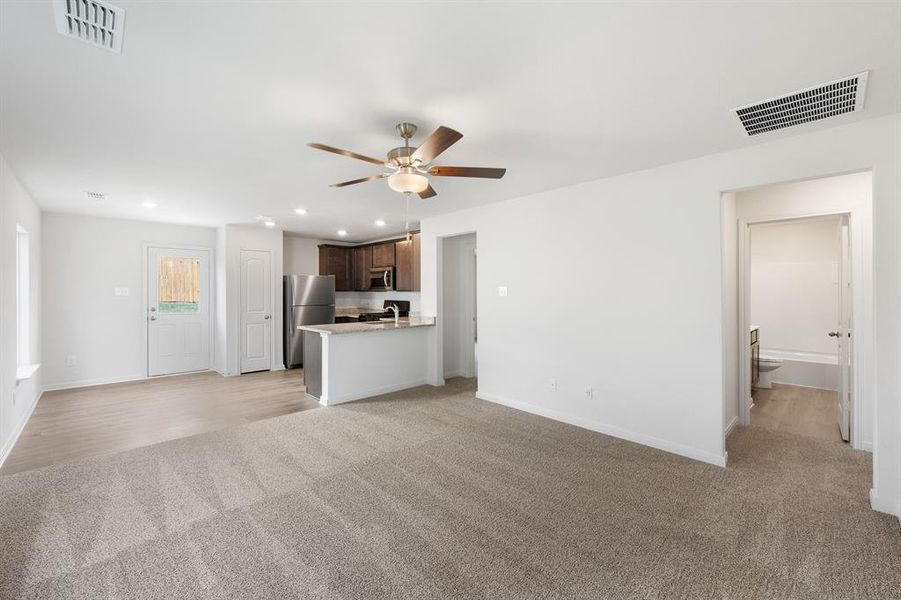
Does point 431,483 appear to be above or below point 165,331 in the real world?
below

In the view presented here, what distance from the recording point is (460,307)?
646cm

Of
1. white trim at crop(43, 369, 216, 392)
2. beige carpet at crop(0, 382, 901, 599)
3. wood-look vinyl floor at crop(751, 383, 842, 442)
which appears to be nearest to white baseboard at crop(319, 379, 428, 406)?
beige carpet at crop(0, 382, 901, 599)

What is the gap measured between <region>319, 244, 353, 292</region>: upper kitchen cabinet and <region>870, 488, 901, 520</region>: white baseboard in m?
7.66

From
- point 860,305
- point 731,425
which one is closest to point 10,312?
point 731,425

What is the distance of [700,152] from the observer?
308cm

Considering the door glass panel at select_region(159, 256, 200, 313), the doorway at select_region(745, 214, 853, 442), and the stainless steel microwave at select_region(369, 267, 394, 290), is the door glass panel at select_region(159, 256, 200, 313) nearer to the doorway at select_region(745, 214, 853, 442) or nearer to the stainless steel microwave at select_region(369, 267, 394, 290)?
the stainless steel microwave at select_region(369, 267, 394, 290)

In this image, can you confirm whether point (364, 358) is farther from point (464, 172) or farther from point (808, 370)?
point (808, 370)

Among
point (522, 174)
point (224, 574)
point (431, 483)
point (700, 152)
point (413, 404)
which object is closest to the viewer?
point (224, 574)

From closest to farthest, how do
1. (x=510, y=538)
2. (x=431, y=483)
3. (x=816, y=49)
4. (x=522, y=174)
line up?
(x=816, y=49)
(x=510, y=538)
(x=431, y=483)
(x=522, y=174)

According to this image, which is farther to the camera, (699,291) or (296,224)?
(296,224)

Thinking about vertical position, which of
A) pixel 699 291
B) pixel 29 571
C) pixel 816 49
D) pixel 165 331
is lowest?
pixel 29 571

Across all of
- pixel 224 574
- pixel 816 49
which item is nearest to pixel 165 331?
pixel 224 574

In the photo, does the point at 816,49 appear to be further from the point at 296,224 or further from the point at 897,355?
the point at 296,224

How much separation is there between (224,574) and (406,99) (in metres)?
2.62
